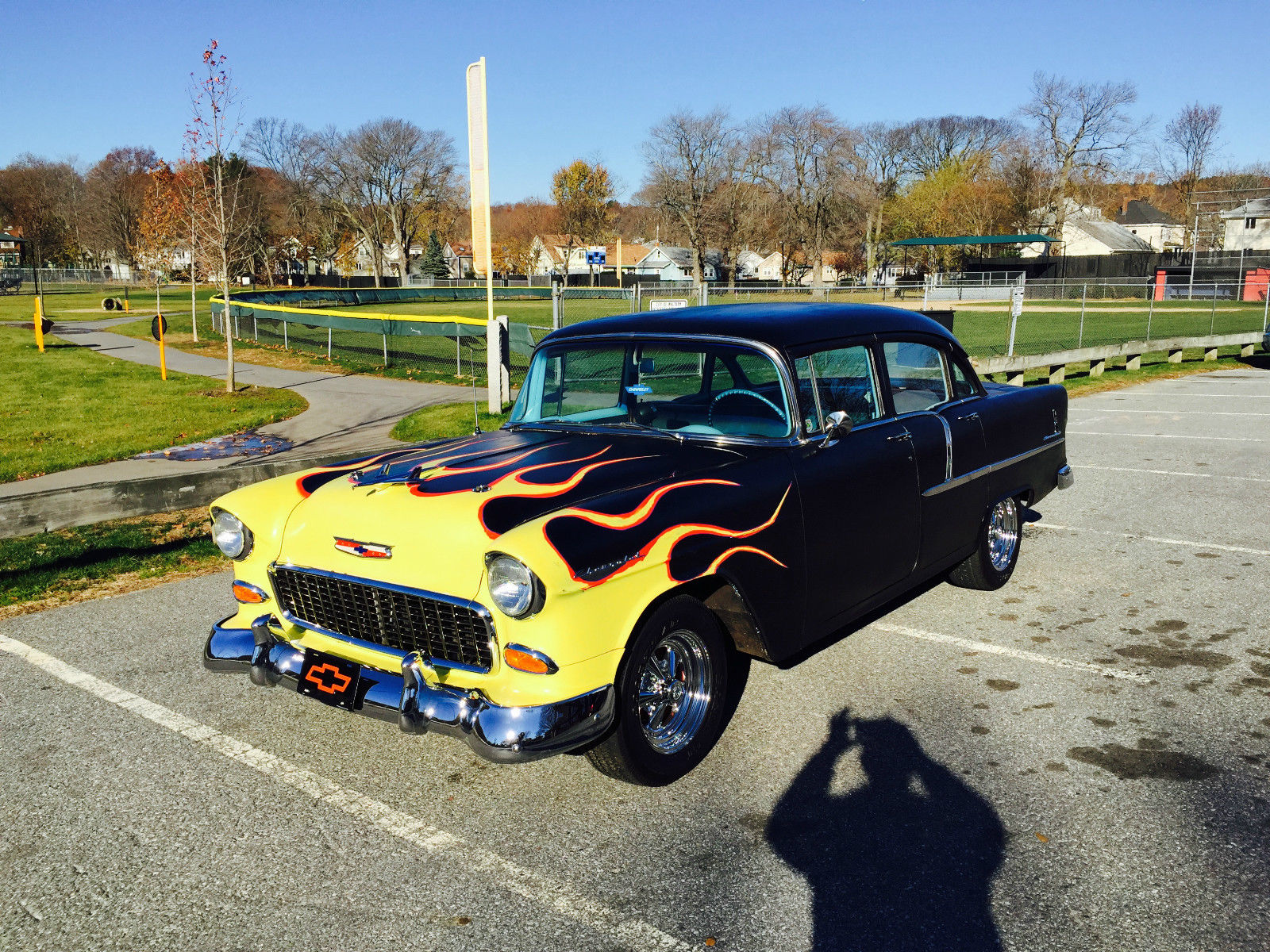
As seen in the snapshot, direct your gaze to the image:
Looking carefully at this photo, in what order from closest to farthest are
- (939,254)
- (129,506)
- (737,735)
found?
(737,735) < (129,506) < (939,254)

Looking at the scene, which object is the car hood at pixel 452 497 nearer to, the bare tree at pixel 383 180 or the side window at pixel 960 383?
the side window at pixel 960 383

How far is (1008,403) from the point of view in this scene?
5.90 metres

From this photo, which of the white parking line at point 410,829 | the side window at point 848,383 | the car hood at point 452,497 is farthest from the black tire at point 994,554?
the white parking line at point 410,829

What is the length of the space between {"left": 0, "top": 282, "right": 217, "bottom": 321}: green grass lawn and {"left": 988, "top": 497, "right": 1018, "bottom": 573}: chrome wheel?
3893cm

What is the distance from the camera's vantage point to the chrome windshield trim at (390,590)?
126 inches

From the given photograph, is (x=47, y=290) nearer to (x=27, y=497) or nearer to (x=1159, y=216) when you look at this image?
(x=27, y=497)

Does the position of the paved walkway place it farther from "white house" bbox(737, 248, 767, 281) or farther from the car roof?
"white house" bbox(737, 248, 767, 281)

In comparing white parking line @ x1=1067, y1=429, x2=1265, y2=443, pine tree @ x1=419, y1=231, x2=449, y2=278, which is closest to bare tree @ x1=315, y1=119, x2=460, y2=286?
pine tree @ x1=419, y1=231, x2=449, y2=278

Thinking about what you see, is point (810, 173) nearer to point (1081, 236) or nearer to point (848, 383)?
point (1081, 236)

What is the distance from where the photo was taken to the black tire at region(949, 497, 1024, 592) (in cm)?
581

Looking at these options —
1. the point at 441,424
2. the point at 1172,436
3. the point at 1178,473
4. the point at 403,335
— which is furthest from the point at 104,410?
the point at 1172,436

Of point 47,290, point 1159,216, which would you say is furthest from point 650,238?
point 47,290

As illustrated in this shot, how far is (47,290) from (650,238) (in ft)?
209

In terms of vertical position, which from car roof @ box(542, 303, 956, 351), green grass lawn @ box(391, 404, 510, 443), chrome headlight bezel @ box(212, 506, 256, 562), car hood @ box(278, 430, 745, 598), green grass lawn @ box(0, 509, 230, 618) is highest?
car roof @ box(542, 303, 956, 351)
